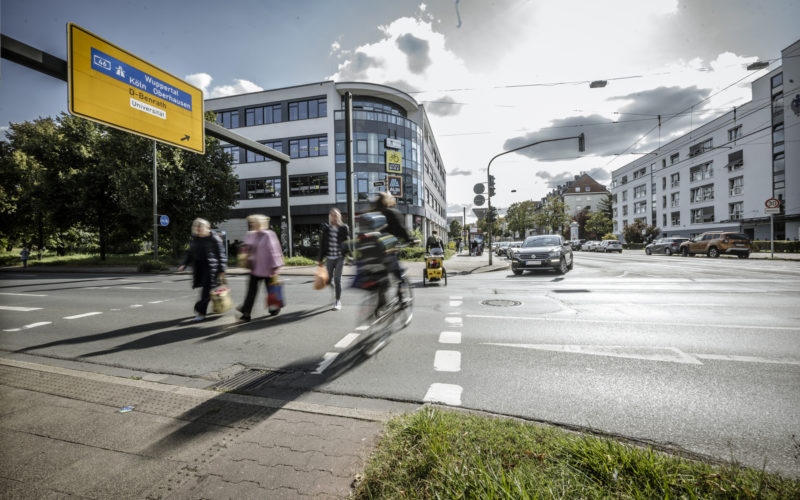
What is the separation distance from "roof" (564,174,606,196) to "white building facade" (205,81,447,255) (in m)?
76.7

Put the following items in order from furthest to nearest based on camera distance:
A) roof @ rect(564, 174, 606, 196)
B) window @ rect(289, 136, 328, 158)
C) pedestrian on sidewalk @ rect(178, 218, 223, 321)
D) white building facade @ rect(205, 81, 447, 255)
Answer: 1. roof @ rect(564, 174, 606, 196)
2. window @ rect(289, 136, 328, 158)
3. white building facade @ rect(205, 81, 447, 255)
4. pedestrian on sidewalk @ rect(178, 218, 223, 321)

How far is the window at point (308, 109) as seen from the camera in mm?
30453

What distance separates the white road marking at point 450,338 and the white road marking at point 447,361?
0.44 m

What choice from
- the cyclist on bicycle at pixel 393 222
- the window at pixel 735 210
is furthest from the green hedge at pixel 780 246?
the cyclist on bicycle at pixel 393 222

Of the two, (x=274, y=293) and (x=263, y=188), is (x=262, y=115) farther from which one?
(x=274, y=293)

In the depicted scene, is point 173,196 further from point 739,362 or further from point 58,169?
point 739,362

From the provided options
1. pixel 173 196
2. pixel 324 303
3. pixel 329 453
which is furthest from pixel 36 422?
pixel 173 196

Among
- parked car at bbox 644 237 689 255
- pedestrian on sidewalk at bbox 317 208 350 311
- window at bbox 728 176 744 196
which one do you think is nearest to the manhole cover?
pedestrian on sidewalk at bbox 317 208 350 311

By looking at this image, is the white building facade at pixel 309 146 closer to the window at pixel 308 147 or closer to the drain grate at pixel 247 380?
the window at pixel 308 147

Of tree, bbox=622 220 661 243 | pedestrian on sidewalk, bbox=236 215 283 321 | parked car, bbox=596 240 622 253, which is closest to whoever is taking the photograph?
pedestrian on sidewalk, bbox=236 215 283 321

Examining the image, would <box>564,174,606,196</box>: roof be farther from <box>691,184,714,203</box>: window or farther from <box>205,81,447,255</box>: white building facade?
<box>205,81,447,255</box>: white building facade

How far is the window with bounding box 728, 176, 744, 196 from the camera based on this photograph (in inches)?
1510

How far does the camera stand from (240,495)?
1808 millimetres

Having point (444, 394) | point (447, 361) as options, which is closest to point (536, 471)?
point (444, 394)
